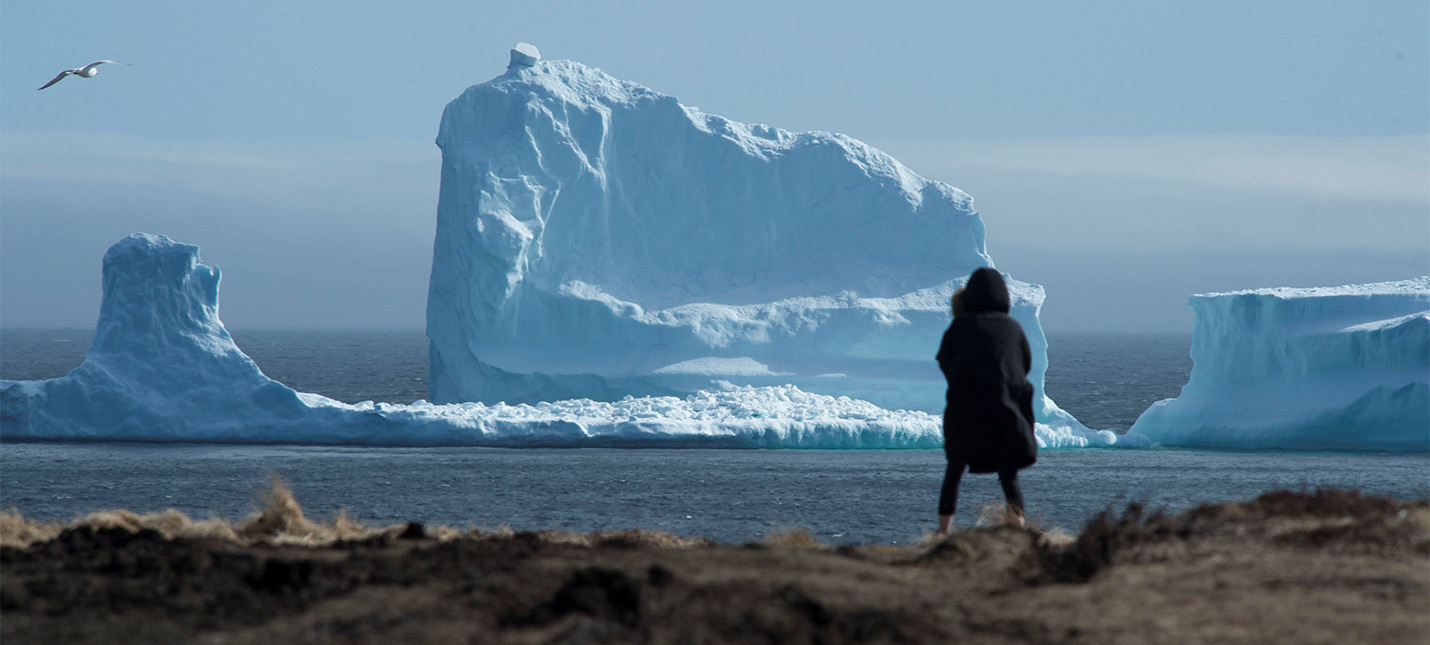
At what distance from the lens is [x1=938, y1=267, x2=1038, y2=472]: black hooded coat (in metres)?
4.94

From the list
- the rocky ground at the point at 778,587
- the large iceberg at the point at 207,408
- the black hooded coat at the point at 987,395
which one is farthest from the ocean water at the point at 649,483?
the rocky ground at the point at 778,587

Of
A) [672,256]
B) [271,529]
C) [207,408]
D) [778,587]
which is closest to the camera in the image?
[778,587]

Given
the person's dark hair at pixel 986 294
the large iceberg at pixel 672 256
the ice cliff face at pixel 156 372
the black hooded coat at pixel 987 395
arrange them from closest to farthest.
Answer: the black hooded coat at pixel 987 395 < the person's dark hair at pixel 986 294 < the ice cliff face at pixel 156 372 < the large iceberg at pixel 672 256

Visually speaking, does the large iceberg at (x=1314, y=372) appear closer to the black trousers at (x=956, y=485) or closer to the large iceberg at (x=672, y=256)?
the large iceberg at (x=672, y=256)

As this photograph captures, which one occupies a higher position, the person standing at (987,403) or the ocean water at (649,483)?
the person standing at (987,403)

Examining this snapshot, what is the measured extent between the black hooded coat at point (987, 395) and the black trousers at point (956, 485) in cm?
3

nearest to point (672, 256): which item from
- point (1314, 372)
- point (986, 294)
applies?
point (1314, 372)

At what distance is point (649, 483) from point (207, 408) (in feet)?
29.8

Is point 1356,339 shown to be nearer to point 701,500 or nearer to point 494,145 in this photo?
point 701,500

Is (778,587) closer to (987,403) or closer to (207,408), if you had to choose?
(987,403)

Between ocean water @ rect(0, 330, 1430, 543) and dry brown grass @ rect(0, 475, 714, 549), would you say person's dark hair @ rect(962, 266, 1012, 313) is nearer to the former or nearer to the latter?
dry brown grass @ rect(0, 475, 714, 549)

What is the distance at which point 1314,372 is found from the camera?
20.7 m

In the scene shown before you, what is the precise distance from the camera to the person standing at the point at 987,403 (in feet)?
16.2

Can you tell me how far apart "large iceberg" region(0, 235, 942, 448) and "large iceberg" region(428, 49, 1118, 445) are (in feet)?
5.73
